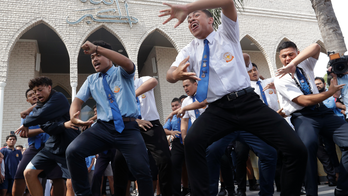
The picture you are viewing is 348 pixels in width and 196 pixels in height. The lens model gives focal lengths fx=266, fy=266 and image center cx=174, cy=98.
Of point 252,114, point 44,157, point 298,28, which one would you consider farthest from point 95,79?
point 298,28

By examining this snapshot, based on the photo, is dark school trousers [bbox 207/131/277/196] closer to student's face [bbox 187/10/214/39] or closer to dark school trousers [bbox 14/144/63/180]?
student's face [bbox 187/10/214/39]

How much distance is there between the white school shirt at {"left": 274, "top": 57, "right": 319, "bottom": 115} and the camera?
10.5 ft

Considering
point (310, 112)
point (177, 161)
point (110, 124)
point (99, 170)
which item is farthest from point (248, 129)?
point (99, 170)

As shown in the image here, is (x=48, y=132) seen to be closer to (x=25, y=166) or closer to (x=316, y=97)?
(x=25, y=166)

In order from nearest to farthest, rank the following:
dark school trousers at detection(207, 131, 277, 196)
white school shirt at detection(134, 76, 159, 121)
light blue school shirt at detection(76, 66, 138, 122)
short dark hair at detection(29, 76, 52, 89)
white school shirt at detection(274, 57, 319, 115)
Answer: light blue school shirt at detection(76, 66, 138, 122), white school shirt at detection(274, 57, 319, 115), dark school trousers at detection(207, 131, 277, 196), short dark hair at detection(29, 76, 52, 89), white school shirt at detection(134, 76, 159, 121)

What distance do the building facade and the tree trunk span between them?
8319 mm

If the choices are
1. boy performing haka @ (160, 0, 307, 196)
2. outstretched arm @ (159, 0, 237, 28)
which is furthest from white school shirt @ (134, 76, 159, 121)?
outstretched arm @ (159, 0, 237, 28)

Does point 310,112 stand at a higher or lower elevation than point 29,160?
higher

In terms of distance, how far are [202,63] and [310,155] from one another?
1.63 metres

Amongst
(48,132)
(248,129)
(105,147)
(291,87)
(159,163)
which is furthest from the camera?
(159,163)

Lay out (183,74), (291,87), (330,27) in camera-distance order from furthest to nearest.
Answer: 1. (330,27)
2. (291,87)
3. (183,74)

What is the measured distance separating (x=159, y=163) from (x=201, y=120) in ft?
5.33

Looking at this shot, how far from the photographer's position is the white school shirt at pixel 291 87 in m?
3.19

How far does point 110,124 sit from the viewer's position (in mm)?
2941
